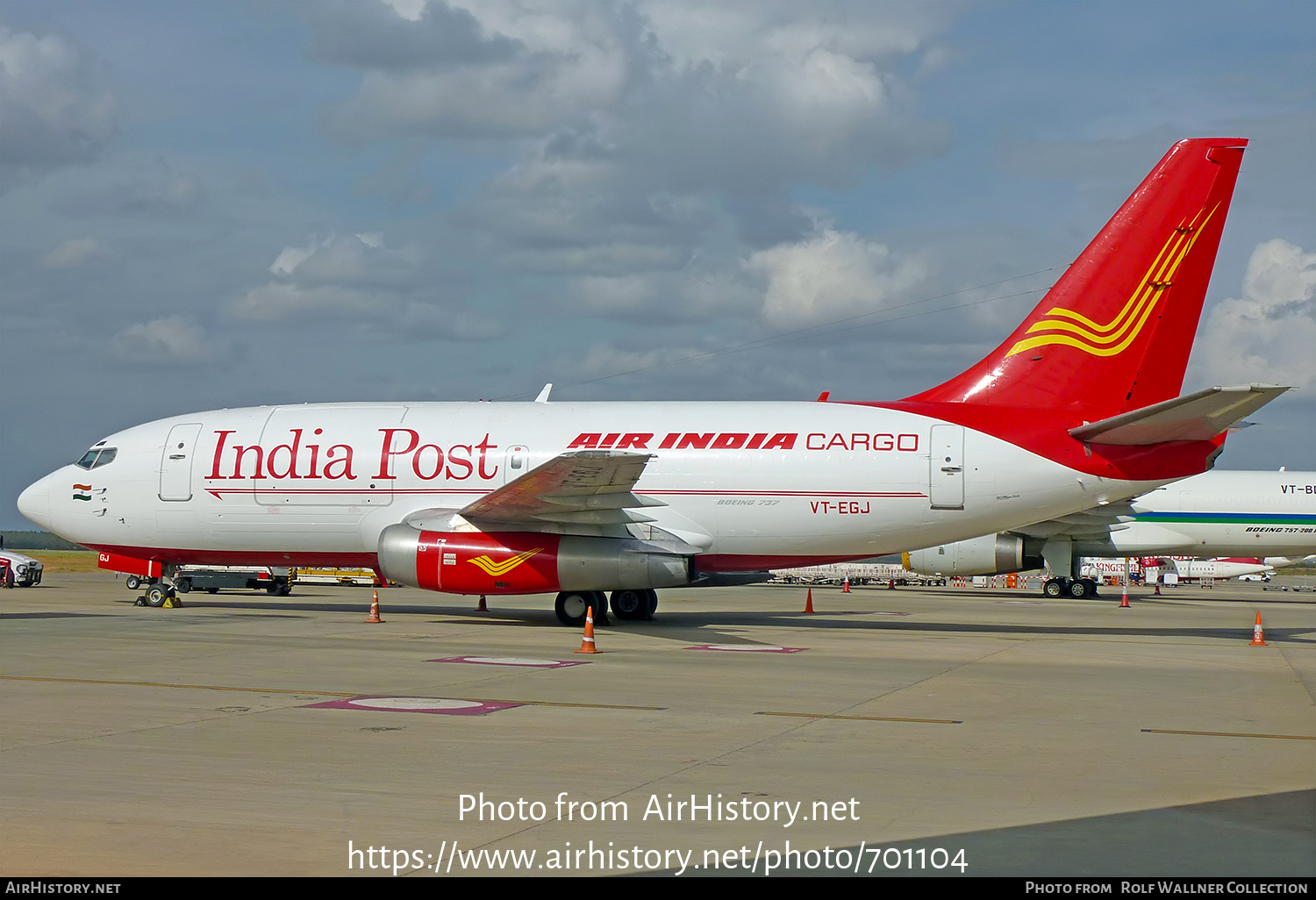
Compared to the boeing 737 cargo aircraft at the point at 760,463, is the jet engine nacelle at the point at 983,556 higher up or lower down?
lower down

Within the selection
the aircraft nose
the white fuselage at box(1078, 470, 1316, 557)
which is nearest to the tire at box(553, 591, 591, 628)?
the aircraft nose

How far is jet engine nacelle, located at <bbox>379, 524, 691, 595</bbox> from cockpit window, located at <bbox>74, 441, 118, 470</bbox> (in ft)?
28.6

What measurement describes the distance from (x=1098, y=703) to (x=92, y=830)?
34.4 feet

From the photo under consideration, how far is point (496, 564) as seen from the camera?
70.7 feet

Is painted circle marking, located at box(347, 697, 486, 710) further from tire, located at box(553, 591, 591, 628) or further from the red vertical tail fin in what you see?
the red vertical tail fin

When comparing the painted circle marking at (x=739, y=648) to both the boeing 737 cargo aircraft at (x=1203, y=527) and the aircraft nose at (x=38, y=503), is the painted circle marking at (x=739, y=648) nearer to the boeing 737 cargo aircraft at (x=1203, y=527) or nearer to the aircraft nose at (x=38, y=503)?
the aircraft nose at (x=38, y=503)

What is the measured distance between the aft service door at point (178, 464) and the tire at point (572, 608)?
27.9 feet

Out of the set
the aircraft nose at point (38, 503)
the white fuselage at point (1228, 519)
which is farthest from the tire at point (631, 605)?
the white fuselage at point (1228, 519)

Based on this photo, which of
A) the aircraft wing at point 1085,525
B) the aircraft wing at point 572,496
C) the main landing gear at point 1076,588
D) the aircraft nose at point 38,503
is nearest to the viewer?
the aircraft wing at point 572,496

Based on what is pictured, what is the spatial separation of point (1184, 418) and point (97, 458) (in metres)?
22.3

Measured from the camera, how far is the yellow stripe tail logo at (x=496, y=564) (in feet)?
70.7

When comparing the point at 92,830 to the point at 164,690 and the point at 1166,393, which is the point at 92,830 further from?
the point at 1166,393

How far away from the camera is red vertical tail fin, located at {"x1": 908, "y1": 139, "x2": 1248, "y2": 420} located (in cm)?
2169

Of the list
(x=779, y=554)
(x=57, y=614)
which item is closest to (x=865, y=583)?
(x=779, y=554)
